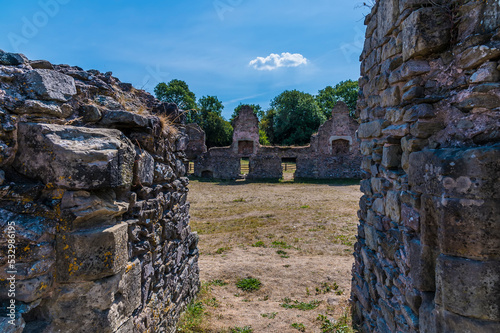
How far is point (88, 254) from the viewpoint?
2.35 metres

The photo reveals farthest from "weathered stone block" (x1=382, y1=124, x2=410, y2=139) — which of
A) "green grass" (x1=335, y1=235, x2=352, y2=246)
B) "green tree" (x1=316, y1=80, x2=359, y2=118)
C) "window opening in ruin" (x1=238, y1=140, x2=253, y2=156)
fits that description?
"green tree" (x1=316, y1=80, x2=359, y2=118)

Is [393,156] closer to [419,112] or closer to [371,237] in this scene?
[419,112]

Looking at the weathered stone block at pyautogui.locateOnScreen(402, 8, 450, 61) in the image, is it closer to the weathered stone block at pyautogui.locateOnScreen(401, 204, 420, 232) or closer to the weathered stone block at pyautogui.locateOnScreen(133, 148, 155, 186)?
the weathered stone block at pyautogui.locateOnScreen(401, 204, 420, 232)

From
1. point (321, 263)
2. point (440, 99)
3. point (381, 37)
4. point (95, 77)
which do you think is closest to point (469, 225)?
point (440, 99)

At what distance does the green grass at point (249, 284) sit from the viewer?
17.8ft

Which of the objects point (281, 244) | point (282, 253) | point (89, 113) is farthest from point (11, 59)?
point (281, 244)

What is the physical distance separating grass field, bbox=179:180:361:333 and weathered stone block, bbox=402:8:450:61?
11.2 ft

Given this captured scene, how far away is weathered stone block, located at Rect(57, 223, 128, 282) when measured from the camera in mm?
2301

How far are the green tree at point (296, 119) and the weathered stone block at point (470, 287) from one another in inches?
1374

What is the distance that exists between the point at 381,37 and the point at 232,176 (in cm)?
1997

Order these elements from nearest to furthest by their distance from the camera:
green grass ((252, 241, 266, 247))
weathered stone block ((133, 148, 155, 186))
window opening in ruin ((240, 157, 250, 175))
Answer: weathered stone block ((133, 148, 155, 186)) < green grass ((252, 241, 266, 247)) < window opening in ruin ((240, 157, 250, 175))

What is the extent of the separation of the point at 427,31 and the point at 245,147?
22.6 m

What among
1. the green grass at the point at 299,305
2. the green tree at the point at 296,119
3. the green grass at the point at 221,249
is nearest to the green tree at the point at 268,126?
the green tree at the point at 296,119

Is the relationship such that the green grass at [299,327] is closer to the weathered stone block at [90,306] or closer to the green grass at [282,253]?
the weathered stone block at [90,306]
